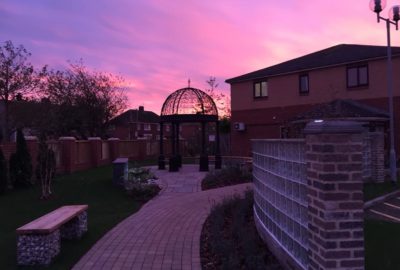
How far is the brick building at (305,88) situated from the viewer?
89.1 ft

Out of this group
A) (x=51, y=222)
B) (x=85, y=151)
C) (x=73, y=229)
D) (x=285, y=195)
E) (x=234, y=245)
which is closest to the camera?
(x=285, y=195)

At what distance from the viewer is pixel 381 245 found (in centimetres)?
786

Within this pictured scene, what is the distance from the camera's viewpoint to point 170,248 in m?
7.91

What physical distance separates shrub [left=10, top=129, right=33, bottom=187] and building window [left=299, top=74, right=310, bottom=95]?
1990cm

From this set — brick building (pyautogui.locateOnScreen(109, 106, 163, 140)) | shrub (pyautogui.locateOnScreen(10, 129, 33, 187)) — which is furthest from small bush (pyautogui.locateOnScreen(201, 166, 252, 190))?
brick building (pyautogui.locateOnScreen(109, 106, 163, 140))

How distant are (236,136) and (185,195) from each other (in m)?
22.9

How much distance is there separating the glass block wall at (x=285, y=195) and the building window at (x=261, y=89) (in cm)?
2729

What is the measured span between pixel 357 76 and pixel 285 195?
2428 centimetres

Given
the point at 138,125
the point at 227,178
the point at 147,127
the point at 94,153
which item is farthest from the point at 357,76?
the point at 147,127

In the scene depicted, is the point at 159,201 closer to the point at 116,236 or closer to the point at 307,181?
the point at 116,236

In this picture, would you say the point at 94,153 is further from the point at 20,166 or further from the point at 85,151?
the point at 20,166

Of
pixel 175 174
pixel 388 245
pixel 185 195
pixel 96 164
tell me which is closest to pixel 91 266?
pixel 388 245

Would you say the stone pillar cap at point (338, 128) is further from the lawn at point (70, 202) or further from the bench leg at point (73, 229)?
the bench leg at point (73, 229)

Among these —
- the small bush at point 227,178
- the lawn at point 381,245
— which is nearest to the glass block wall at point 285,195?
the lawn at point 381,245
